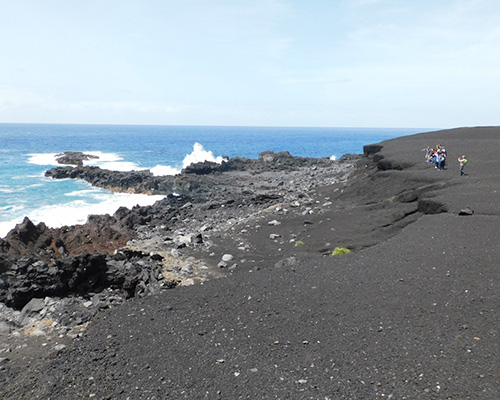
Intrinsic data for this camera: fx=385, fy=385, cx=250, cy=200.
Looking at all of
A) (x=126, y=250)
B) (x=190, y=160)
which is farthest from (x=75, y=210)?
(x=190, y=160)

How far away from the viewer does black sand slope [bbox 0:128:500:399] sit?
5727 mm

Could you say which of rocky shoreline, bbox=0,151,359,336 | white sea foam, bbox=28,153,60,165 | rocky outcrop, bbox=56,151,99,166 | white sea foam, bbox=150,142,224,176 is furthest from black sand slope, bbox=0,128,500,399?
white sea foam, bbox=28,153,60,165

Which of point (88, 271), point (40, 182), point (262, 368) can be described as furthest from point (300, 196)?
point (40, 182)

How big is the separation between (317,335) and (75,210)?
28.7 meters

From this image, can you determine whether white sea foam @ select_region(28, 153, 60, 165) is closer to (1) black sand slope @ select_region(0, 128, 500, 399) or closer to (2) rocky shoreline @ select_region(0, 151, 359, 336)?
(2) rocky shoreline @ select_region(0, 151, 359, 336)

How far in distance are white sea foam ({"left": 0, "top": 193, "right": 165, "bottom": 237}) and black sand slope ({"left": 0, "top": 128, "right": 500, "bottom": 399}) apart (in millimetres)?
21159

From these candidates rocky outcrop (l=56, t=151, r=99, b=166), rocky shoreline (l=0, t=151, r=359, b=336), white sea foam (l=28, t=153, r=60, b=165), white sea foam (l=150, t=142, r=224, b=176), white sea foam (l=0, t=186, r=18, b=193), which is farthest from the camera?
white sea foam (l=28, t=153, r=60, b=165)

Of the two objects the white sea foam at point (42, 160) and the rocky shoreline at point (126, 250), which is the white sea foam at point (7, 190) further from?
the white sea foam at point (42, 160)

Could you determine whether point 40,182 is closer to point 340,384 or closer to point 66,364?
point 66,364

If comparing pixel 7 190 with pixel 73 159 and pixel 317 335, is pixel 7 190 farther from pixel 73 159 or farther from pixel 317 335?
pixel 317 335

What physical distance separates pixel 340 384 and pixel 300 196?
20995mm

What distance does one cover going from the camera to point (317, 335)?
273 inches

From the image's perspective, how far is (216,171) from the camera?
4644 centimetres

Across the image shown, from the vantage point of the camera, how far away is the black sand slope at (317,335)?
18.8 ft
